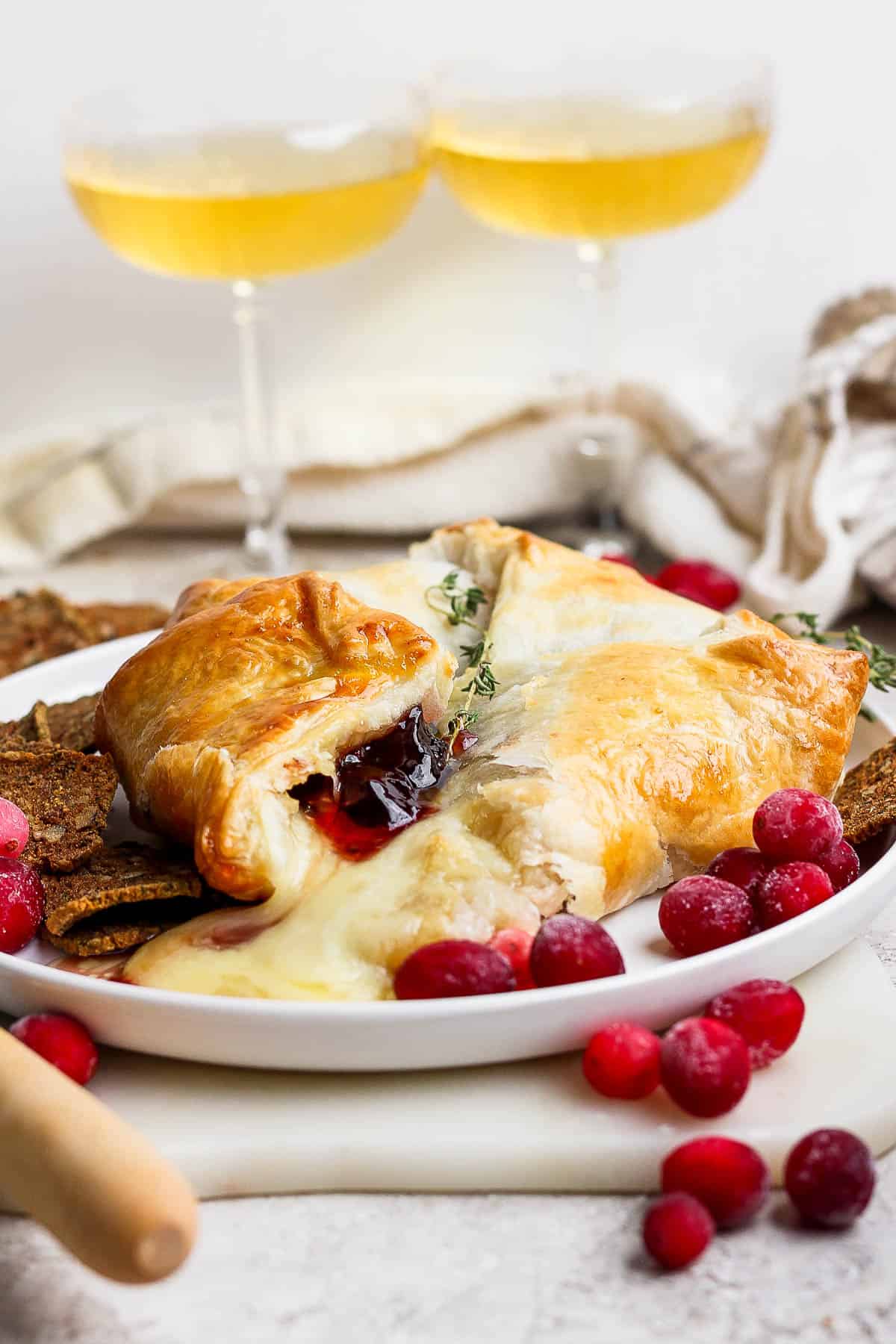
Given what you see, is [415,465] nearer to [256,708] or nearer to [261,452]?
[261,452]

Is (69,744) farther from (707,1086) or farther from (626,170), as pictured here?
(626,170)

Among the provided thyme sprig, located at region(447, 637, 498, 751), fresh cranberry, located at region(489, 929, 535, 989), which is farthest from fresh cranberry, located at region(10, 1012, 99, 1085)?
thyme sprig, located at region(447, 637, 498, 751)

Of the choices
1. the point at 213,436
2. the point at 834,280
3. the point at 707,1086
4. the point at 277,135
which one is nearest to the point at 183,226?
the point at 277,135

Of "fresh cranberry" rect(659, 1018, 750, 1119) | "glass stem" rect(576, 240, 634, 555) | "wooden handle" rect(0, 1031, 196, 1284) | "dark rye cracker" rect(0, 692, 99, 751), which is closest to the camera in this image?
"wooden handle" rect(0, 1031, 196, 1284)

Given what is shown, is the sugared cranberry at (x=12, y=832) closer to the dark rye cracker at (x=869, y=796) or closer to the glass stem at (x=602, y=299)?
the dark rye cracker at (x=869, y=796)

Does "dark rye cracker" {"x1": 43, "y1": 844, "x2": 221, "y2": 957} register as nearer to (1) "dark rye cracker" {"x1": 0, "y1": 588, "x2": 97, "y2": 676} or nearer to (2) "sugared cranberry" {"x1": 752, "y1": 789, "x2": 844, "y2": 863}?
(2) "sugared cranberry" {"x1": 752, "y1": 789, "x2": 844, "y2": 863}

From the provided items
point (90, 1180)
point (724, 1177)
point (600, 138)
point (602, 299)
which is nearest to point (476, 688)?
point (724, 1177)
